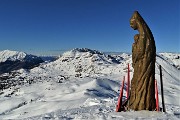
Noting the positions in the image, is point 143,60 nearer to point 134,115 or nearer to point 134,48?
point 134,48

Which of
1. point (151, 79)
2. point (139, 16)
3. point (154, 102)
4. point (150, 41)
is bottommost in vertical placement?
point (154, 102)

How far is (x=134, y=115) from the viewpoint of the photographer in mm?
13703

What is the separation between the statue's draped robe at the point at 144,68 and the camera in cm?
1433

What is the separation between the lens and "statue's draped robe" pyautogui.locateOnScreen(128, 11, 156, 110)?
14.3m

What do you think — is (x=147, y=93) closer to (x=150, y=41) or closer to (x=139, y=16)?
(x=150, y=41)

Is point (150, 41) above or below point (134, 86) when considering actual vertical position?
above

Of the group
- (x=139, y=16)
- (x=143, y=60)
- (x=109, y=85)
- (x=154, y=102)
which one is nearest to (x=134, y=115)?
(x=154, y=102)

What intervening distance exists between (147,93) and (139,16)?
3.74 metres

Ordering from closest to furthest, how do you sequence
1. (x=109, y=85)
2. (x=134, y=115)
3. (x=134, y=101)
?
(x=134, y=115)
(x=134, y=101)
(x=109, y=85)

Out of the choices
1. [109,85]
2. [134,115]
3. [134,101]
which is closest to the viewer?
[134,115]

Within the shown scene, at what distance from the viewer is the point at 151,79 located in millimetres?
14422

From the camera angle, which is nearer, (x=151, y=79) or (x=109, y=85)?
(x=151, y=79)

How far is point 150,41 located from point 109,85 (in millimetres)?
85052

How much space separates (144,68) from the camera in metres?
14.4
